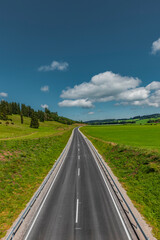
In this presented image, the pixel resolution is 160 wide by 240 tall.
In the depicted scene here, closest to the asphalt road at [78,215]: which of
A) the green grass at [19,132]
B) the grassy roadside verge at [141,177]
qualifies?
the grassy roadside verge at [141,177]

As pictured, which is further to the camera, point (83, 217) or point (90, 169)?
point (90, 169)

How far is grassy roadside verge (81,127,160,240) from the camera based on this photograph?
1081cm

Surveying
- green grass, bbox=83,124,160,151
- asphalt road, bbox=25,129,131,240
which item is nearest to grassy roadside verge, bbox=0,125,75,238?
asphalt road, bbox=25,129,131,240

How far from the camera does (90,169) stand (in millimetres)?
19953

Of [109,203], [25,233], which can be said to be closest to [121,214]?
[109,203]

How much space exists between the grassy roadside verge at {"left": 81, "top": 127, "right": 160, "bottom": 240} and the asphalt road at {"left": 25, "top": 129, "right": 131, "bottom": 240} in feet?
9.44

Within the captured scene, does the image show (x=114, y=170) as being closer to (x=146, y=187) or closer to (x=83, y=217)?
(x=146, y=187)

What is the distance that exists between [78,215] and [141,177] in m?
11.4

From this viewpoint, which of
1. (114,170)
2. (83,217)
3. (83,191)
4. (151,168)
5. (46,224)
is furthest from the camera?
(114,170)

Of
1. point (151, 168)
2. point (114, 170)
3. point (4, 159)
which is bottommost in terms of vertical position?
point (114, 170)

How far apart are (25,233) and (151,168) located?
17.4 m

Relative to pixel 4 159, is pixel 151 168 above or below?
below

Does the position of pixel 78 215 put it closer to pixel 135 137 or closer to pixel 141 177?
pixel 141 177

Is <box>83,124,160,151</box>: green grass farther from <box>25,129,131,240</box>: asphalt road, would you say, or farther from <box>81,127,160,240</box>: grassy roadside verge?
<box>25,129,131,240</box>: asphalt road
